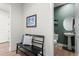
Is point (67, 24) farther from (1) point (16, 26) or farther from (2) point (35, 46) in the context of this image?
(1) point (16, 26)

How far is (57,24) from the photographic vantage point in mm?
1671

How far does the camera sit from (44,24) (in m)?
1.67

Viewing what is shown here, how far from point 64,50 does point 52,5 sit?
0.82 metres

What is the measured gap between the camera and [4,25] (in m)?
1.62

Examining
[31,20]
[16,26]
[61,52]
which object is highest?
[31,20]

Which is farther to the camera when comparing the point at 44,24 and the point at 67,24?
the point at 67,24

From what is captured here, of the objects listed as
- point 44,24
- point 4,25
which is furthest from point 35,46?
A: point 4,25

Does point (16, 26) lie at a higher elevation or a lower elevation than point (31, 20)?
lower

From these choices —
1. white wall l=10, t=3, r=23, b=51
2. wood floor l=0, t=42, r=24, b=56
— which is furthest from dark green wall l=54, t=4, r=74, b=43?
wood floor l=0, t=42, r=24, b=56

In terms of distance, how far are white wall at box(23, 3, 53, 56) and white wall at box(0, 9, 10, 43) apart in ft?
1.02

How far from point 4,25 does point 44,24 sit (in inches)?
27.0

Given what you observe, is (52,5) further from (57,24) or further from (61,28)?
(61,28)

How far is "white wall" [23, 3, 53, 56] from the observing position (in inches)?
64.9

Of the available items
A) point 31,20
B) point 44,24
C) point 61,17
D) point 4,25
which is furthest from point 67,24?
point 4,25
